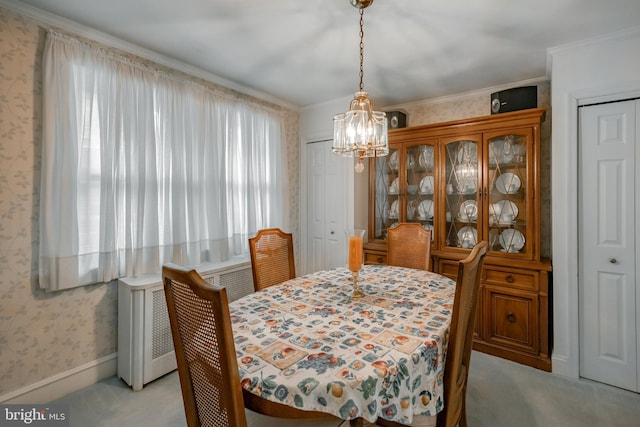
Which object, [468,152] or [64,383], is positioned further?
[468,152]

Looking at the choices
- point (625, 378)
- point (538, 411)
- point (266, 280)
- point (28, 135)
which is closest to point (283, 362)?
point (266, 280)

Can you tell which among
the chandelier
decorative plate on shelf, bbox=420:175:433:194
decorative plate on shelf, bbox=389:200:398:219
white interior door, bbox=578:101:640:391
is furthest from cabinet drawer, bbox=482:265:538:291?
the chandelier

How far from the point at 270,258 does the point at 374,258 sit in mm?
1429

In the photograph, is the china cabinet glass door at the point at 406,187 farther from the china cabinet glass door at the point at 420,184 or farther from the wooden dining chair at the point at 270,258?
the wooden dining chair at the point at 270,258

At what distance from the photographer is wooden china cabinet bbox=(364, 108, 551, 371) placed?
8.25ft

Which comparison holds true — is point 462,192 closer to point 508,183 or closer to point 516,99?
point 508,183

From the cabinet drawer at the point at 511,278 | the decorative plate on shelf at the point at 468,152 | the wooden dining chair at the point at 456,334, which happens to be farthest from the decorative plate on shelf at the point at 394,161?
the wooden dining chair at the point at 456,334

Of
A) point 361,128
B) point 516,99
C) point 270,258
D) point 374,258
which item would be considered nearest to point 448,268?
point 374,258

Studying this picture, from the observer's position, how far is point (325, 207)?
146 inches

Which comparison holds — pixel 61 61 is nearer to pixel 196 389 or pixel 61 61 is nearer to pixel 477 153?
pixel 196 389

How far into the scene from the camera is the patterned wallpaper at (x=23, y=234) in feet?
5.89

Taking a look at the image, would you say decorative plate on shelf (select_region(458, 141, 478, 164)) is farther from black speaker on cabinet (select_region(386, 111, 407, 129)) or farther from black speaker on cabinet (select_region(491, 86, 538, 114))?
black speaker on cabinet (select_region(386, 111, 407, 129))

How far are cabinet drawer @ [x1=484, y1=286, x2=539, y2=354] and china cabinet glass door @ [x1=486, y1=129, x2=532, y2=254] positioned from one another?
1.28 feet

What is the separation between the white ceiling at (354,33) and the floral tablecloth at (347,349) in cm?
173
